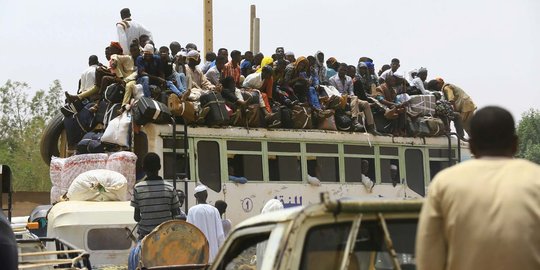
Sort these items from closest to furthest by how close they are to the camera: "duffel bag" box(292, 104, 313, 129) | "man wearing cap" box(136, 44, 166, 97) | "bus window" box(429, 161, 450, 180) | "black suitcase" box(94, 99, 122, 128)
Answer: "black suitcase" box(94, 99, 122, 128) < "man wearing cap" box(136, 44, 166, 97) < "duffel bag" box(292, 104, 313, 129) < "bus window" box(429, 161, 450, 180)

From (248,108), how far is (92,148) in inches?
91.1

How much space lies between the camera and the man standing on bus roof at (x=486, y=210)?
3.75 m

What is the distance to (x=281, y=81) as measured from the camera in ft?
52.9

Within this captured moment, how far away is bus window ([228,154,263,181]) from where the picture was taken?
1494cm

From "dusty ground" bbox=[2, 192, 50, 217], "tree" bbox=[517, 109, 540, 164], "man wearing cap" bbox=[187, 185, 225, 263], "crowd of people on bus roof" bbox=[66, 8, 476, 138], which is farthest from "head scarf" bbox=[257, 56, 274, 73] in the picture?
"tree" bbox=[517, 109, 540, 164]

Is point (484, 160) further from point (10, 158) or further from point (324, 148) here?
point (10, 158)

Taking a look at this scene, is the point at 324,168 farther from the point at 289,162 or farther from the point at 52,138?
the point at 52,138

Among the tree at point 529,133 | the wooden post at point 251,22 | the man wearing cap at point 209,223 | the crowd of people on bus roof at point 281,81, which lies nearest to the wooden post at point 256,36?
the wooden post at point 251,22

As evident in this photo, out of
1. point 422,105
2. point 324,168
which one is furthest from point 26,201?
point 324,168

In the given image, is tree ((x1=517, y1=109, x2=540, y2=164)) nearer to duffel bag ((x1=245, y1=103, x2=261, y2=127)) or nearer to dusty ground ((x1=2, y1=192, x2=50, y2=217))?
dusty ground ((x1=2, y1=192, x2=50, y2=217))

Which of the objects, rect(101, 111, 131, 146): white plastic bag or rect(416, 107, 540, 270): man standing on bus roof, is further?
rect(101, 111, 131, 146): white plastic bag

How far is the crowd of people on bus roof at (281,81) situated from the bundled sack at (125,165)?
33.8 inches

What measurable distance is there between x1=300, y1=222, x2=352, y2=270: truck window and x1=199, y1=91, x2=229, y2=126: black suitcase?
10236 mm

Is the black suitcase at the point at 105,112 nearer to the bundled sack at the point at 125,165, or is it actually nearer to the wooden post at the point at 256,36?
the bundled sack at the point at 125,165
